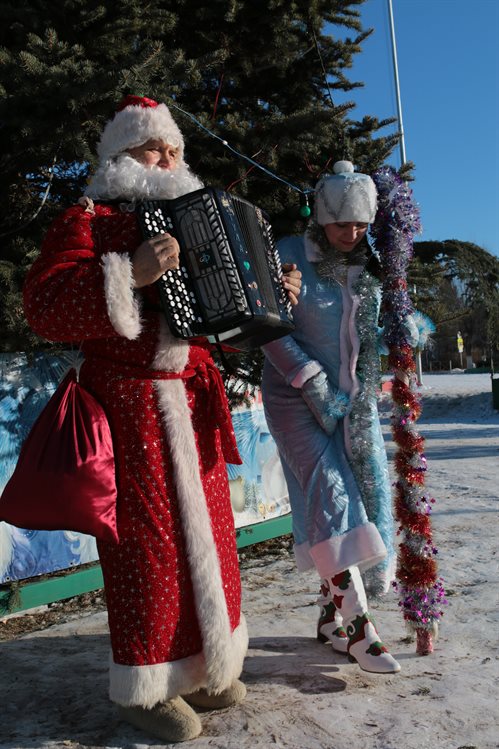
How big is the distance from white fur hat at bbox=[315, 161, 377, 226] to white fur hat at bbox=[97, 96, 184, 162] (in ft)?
2.50

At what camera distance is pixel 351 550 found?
274cm

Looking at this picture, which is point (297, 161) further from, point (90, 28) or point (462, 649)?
point (462, 649)

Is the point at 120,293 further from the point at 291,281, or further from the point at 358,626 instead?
the point at 358,626

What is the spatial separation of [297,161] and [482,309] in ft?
18.0

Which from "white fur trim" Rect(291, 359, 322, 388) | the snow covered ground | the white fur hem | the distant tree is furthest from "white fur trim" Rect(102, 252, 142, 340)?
the distant tree

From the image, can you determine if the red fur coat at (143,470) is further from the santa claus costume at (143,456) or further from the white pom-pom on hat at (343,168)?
the white pom-pom on hat at (343,168)

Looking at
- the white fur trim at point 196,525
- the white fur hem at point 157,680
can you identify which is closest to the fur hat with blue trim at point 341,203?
the white fur trim at point 196,525

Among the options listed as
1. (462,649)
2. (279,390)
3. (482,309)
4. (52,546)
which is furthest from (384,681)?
(482,309)

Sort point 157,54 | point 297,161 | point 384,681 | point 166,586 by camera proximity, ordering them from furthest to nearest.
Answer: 1. point 297,161
2. point 157,54
3. point 384,681
4. point 166,586

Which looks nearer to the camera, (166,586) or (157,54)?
(166,586)

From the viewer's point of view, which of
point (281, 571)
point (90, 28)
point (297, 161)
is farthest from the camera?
point (297, 161)

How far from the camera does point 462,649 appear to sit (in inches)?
113

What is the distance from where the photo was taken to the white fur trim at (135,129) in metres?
2.52

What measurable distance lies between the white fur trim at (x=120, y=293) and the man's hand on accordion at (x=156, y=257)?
47 millimetres
